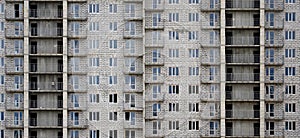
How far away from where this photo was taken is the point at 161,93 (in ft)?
178

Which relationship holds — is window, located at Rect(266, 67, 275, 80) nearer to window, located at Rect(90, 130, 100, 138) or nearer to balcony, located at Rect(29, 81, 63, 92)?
window, located at Rect(90, 130, 100, 138)

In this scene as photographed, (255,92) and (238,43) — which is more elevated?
(238,43)

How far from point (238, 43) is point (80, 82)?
13.0 m

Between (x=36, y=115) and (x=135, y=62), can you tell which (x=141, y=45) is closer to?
(x=135, y=62)

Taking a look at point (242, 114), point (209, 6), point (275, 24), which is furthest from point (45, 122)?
point (275, 24)

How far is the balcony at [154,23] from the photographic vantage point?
178 ft

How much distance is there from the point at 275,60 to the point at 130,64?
37.9 ft

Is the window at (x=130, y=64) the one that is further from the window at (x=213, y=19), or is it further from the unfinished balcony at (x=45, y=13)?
the window at (x=213, y=19)

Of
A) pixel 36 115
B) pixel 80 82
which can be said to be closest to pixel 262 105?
pixel 80 82

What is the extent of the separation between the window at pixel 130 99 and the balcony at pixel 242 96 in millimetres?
7413

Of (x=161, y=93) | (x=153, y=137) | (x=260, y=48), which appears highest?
(x=260, y=48)

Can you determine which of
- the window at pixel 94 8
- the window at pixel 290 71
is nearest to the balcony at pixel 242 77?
the window at pixel 290 71

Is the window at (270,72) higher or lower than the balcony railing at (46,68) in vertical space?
lower

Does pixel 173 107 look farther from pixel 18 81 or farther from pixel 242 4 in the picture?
pixel 18 81
